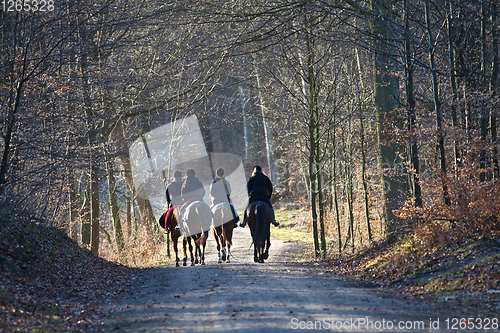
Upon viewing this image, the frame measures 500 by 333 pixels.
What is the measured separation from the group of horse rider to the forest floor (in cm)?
212

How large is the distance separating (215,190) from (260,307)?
7.72 m

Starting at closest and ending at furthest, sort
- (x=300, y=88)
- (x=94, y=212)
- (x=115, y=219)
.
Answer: (x=300, y=88)
(x=94, y=212)
(x=115, y=219)

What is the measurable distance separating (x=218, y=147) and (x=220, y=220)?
3760 cm

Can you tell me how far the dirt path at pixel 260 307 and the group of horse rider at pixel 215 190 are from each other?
10.5 feet

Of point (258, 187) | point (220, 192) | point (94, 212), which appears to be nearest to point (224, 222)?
point (220, 192)

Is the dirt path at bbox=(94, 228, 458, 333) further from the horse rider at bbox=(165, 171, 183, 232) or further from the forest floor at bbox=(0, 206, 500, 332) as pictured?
the horse rider at bbox=(165, 171, 183, 232)

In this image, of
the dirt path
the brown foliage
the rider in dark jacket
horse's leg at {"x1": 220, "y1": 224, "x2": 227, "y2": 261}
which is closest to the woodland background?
the brown foliage

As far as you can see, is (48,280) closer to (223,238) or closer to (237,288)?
(237,288)

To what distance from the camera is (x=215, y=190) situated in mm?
14797

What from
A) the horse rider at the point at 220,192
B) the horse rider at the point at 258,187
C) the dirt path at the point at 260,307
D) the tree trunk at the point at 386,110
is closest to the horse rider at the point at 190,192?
the horse rider at the point at 220,192

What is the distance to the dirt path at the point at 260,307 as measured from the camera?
20.9ft

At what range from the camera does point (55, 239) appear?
1232 cm

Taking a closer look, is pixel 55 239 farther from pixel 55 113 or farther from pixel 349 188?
pixel 349 188

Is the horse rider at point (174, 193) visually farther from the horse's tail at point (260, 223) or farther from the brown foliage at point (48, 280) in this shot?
the horse's tail at point (260, 223)
